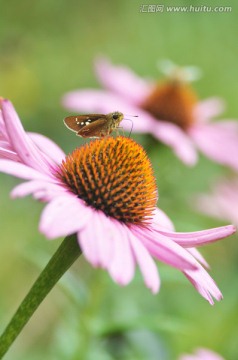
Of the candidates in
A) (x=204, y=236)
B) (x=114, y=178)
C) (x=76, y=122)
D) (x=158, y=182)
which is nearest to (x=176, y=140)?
(x=158, y=182)

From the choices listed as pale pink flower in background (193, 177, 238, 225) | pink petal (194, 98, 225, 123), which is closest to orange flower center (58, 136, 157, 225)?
pale pink flower in background (193, 177, 238, 225)

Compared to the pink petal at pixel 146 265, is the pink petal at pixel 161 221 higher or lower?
lower

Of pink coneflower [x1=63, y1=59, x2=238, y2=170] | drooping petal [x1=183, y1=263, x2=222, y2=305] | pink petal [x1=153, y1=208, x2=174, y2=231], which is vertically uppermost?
drooping petal [x1=183, y1=263, x2=222, y2=305]

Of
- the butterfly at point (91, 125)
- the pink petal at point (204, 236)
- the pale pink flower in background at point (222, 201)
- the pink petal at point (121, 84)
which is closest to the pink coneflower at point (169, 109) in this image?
the pink petal at point (121, 84)

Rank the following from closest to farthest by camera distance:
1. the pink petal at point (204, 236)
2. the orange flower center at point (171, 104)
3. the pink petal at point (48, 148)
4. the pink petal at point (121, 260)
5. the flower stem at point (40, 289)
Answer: the pink petal at point (121, 260), the flower stem at point (40, 289), the pink petal at point (204, 236), the pink petal at point (48, 148), the orange flower center at point (171, 104)

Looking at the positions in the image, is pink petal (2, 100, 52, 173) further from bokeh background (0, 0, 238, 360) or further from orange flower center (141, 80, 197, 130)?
orange flower center (141, 80, 197, 130)

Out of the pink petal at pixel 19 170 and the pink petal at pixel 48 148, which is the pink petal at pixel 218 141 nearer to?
the pink petal at pixel 48 148

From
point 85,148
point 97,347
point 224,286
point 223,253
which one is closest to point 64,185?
point 85,148
